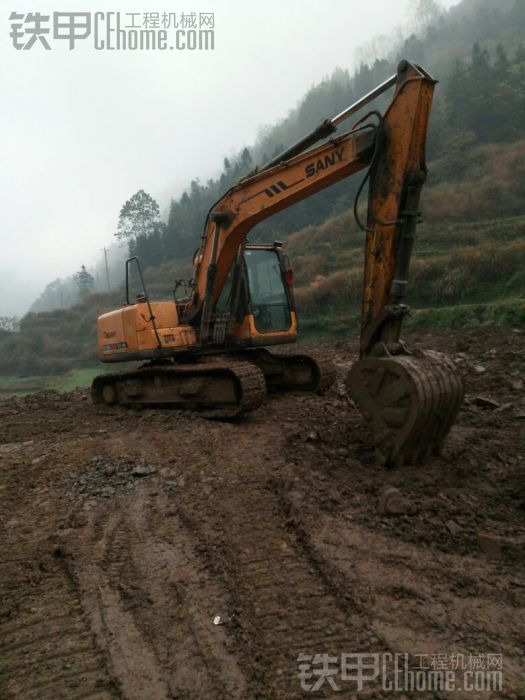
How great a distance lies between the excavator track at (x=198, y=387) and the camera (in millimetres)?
6504

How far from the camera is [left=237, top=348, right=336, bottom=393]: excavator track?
25.8 ft

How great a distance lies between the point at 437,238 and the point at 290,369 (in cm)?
1791

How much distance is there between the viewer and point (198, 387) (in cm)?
702

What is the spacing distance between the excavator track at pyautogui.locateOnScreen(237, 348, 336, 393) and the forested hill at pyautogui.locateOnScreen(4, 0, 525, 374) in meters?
6.51

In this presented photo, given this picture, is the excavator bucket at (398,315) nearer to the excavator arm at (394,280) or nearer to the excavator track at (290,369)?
the excavator arm at (394,280)

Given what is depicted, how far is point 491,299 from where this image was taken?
1598cm

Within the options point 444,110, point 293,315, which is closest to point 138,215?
point 444,110

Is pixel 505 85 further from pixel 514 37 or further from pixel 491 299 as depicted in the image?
pixel 514 37

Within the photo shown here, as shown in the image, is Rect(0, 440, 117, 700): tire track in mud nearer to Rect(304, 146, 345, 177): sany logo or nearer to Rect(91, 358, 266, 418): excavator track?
Rect(91, 358, 266, 418): excavator track

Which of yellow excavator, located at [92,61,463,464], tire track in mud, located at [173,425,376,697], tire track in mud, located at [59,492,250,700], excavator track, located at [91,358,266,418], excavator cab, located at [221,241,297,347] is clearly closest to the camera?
tire track in mud, located at [59,492,250,700]

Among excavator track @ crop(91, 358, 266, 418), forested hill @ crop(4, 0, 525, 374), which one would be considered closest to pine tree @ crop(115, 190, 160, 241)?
forested hill @ crop(4, 0, 525, 374)

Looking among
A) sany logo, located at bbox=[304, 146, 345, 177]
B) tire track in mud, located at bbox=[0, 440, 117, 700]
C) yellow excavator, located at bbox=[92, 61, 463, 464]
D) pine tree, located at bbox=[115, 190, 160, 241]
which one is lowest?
tire track in mud, located at bbox=[0, 440, 117, 700]

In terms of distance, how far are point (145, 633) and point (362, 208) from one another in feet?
114

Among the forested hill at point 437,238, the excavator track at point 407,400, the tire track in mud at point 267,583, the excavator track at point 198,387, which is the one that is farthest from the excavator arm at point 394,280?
the forested hill at point 437,238
